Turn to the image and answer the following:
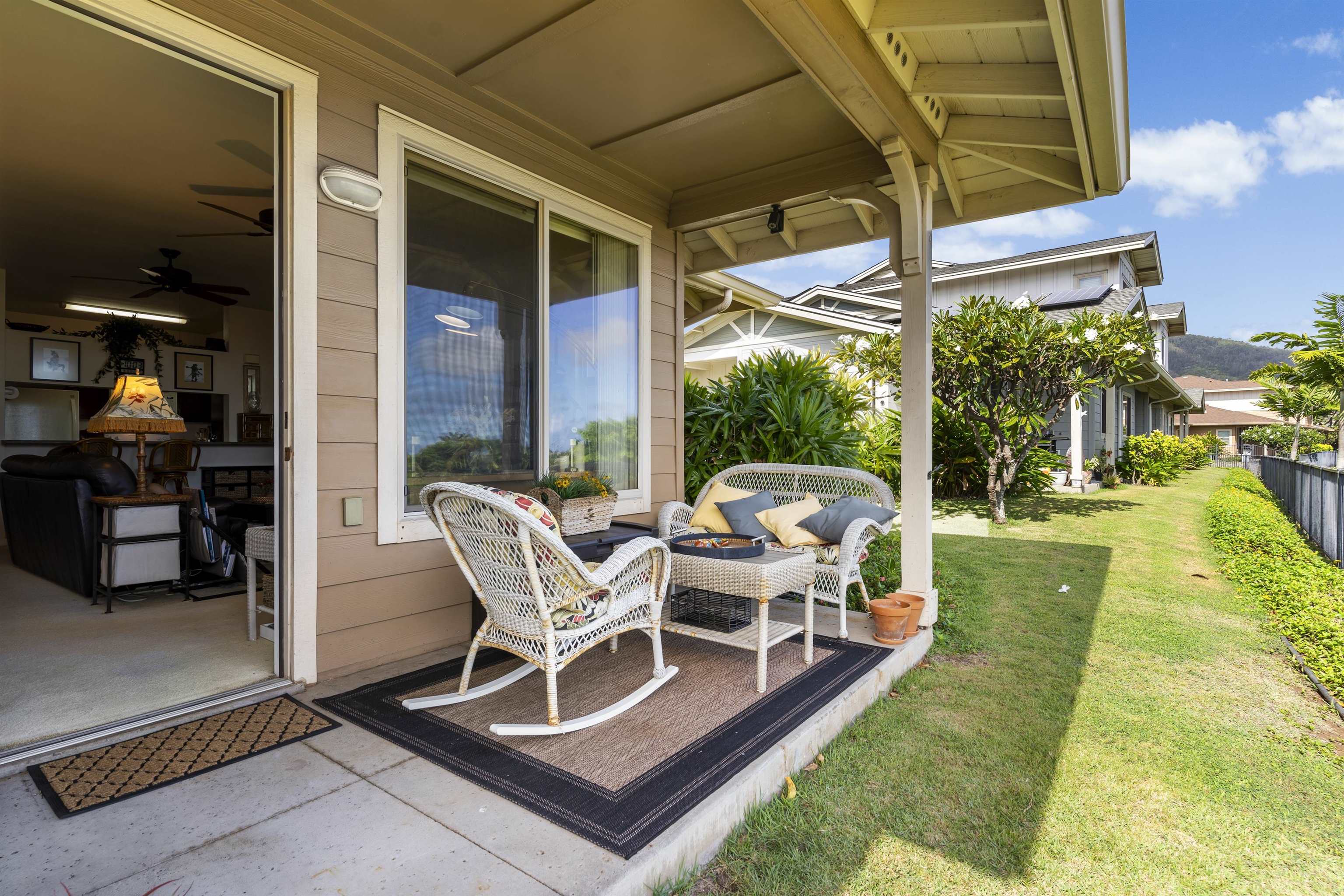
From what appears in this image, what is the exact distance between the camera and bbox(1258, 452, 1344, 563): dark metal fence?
210 inches

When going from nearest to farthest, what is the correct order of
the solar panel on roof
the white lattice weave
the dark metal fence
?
the white lattice weave
the dark metal fence
the solar panel on roof

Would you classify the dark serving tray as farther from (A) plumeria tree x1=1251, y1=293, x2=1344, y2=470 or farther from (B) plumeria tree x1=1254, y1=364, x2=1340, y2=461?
(B) plumeria tree x1=1254, y1=364, x2=1340, y2=461

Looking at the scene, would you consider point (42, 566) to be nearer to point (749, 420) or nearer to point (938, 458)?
point (749, 420)

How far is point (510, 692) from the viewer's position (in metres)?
2.62

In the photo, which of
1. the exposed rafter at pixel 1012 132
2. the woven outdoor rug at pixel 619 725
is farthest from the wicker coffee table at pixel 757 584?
the exposed rafter at pixel 1012 132

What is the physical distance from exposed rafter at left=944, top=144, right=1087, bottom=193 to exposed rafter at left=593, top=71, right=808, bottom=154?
1.05m

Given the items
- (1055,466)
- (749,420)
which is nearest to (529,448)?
(749,420)

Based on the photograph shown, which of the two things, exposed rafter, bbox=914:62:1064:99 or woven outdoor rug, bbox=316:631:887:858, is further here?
exposed rafter, bbox=914:62:1064:99

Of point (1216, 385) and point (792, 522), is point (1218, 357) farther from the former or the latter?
point (792, 522)

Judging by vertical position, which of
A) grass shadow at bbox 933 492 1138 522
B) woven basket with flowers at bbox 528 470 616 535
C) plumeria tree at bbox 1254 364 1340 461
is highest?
plumeria tree at bbox 1254 364 1340 461

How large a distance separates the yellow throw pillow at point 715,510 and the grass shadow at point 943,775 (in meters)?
1.27

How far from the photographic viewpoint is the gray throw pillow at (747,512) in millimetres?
3727

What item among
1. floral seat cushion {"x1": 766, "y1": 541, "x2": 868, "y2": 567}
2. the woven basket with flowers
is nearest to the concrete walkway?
the woven basket with flowers

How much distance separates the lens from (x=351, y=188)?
2.71 m
